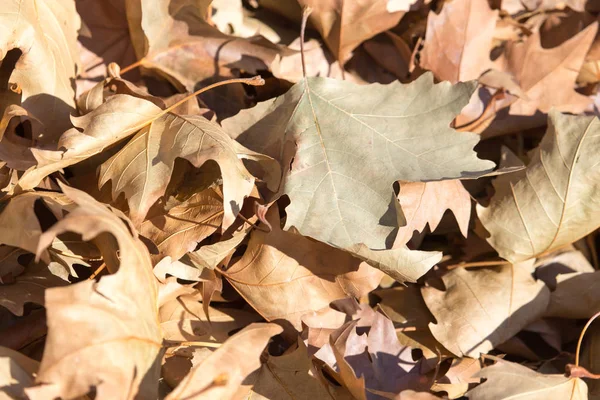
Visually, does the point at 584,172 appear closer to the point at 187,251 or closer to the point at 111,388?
the point at 187,251

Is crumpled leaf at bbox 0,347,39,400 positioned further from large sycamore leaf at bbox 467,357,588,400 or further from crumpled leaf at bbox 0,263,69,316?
large sycamore leaf at bbox 467,357,588,400

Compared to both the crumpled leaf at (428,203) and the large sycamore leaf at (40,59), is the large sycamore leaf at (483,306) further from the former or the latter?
the large sycamore leaf at (40,59)

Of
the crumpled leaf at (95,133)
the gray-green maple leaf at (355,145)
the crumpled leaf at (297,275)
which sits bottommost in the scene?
the crumpled leaf at (297,275)

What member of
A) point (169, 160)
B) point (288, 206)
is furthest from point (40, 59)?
point (288, 206)

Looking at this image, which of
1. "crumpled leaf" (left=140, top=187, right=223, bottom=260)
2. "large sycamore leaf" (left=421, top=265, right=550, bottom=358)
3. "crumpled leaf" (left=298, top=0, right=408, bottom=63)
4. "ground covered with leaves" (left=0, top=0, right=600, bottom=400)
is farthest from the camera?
"crumpled leaf" (left=298, top=0, right=408, bottom=63)

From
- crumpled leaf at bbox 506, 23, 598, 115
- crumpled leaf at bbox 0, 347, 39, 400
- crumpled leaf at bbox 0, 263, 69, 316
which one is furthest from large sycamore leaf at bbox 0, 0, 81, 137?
crumpled leaf at bbox 506, 23, 598, 115

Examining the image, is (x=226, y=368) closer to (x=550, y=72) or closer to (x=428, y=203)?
(x=428, y=203)

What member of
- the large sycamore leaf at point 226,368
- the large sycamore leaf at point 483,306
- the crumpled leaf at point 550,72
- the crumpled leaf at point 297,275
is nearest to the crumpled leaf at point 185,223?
the crumpled leaf at point 297,275
